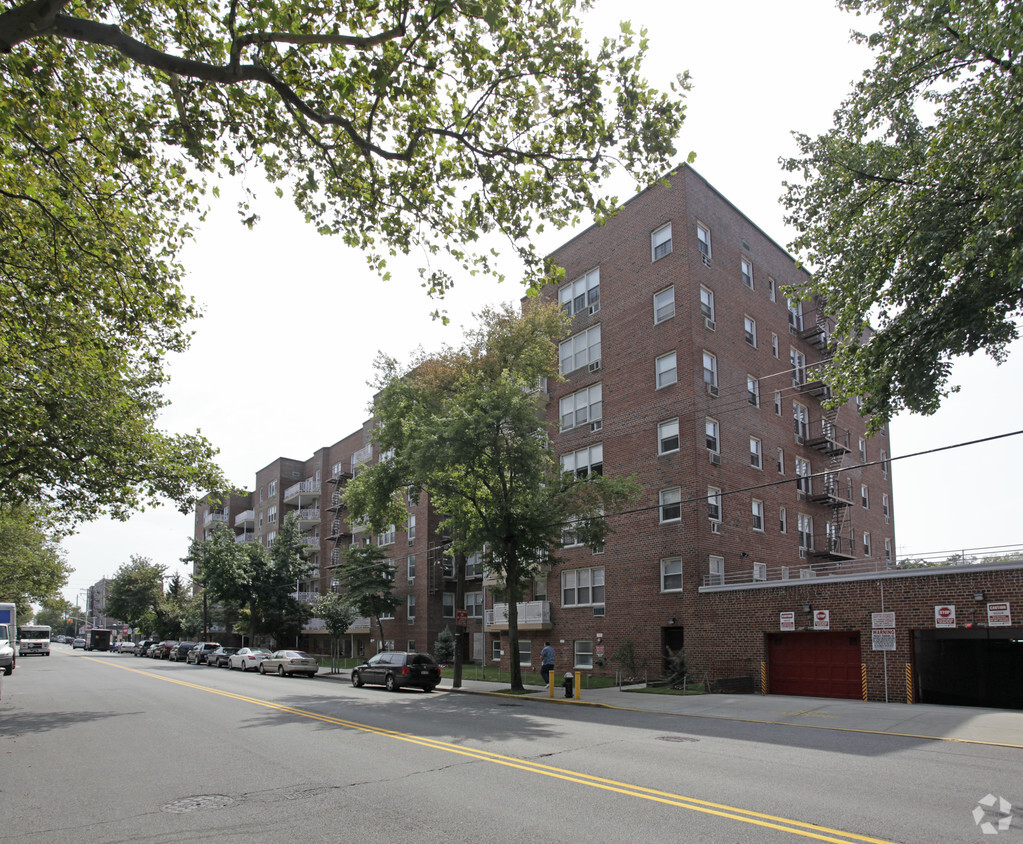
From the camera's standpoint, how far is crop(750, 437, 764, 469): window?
3089 centimetres

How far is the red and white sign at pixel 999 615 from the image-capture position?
59.4ft

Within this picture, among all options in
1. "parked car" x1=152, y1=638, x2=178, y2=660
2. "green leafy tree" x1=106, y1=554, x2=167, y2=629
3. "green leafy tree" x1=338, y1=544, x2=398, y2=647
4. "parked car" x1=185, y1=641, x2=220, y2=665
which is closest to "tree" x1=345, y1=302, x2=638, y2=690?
"green leafy tree" x1=338, y1=544, x2=398, y2=647

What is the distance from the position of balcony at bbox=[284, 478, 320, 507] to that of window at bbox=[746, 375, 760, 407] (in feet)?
151

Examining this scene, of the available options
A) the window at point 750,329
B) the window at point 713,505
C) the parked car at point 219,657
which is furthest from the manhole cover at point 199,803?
the parked car at point 219,657

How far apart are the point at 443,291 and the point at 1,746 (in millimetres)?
11018

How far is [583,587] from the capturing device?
31766 millimetres

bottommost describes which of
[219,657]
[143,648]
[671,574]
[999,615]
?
[143,648]

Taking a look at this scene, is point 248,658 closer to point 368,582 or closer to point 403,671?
point 368,582

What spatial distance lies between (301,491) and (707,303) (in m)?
49.1

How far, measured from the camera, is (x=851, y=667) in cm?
2189

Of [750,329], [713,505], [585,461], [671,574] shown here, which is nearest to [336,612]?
[585,461]

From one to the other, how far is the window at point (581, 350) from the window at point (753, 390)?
262 inches

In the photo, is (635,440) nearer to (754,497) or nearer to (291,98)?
(754,497)

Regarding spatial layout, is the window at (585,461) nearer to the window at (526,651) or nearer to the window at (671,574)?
the window at (671,574)
